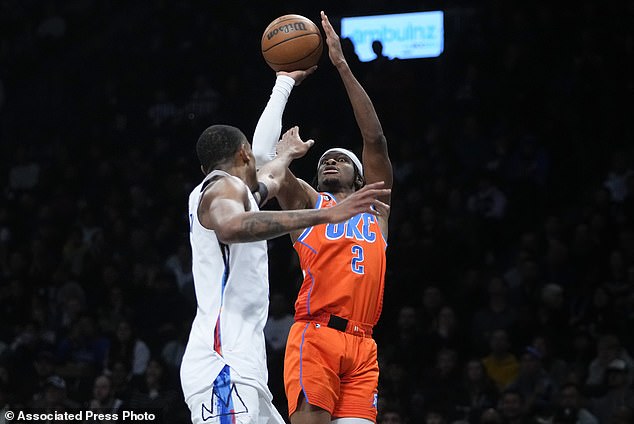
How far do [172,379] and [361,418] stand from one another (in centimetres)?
439

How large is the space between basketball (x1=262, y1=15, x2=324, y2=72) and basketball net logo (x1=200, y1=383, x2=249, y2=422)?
7.78ft

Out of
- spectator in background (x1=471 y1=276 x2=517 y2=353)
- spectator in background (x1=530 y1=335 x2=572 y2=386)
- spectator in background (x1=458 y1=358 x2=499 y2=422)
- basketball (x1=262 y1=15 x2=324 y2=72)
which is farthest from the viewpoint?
spectator in background (x1=471 y1=276 x2=517 y2=353)

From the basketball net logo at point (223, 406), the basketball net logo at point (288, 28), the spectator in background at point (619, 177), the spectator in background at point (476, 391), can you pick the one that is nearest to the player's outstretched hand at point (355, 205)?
the basketball net logo at point (223, 406)

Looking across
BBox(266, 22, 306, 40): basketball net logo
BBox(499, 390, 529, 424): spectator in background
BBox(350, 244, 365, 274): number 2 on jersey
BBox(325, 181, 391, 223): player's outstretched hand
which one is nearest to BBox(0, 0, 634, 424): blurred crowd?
BBox(499, 390, 529, 424): spectator in background

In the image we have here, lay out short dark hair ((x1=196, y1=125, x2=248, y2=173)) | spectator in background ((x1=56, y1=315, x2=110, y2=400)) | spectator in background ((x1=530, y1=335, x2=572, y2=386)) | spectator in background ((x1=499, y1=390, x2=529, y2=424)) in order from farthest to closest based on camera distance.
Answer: spectator in background ((x1=56, y1=315, x2=110, y2=400))
spectator in background ((x1=530, y1=335, x2=572, y2=386))
spectator in background ((x1=499, y1=390, x2=529, y2=424))
short dark hair ((x1=196, y1=125, x2=248, y2=173))

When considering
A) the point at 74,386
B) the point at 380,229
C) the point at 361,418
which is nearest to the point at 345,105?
the point at 74,386

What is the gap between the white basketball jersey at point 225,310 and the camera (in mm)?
4410

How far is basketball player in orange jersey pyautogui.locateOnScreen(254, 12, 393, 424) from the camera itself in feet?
18.1

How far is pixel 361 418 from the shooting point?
18.2 feet

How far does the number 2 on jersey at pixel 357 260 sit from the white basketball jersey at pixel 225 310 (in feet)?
3.83

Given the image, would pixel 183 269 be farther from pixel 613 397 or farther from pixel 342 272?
pixel 342 272

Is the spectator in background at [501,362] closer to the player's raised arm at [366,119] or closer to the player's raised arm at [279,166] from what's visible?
the player's raised arm at [366,119]

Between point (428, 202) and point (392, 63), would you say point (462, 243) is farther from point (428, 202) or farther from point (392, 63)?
point (392, 63)

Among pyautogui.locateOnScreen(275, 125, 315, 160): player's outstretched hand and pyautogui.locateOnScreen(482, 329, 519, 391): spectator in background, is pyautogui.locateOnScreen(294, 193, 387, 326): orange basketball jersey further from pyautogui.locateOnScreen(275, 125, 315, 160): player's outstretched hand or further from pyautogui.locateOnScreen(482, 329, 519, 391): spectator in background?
pyautogui.locateOnScreen(482, 329, 519, 391): spectator in background
